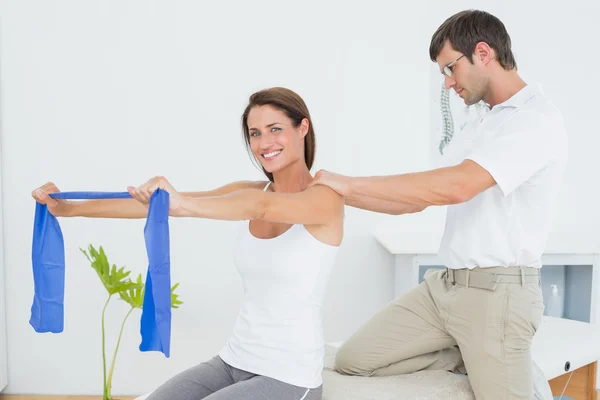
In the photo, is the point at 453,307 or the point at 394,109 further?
the point at 394,109

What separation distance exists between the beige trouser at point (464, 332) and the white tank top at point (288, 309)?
45cm

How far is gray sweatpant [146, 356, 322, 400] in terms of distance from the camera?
145cm

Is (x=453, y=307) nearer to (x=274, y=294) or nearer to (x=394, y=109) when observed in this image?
(x=274, y=294)

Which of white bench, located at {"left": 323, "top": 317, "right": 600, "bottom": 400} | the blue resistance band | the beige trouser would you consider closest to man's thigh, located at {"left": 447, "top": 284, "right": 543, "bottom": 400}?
the beige trouser

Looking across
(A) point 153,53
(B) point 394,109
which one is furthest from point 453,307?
(A) point 153,53

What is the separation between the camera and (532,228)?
1.75 m

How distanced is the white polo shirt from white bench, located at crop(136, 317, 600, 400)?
13.8 inches

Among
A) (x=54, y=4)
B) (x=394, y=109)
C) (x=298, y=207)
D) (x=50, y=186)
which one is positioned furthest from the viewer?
(x=394, y=109)

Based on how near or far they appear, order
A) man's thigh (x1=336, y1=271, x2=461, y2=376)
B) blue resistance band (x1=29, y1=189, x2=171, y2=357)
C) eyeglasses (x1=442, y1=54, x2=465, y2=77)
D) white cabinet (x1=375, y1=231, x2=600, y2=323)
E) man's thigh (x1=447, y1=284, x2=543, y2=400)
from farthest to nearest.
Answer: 1. white cabinet (x1=375, y1=231, x2=600, y2=323)
2. man's thigh (x1=336, y1=271, x2=461, y2=376)
3. eyeglasses (x1=442, y1=54, x2=465, y2=77)
4. man's thigh (x1=447, y1=284, x2=543, y2=400)
5. blue resistance band (x1=29, y1=189, x2=171, y2=357)

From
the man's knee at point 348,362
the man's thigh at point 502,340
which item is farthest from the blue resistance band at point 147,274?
the man's thigh at point 502,340

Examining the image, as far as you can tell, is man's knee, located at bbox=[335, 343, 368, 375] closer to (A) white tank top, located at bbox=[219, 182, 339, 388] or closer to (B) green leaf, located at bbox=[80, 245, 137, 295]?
(A) white tank top, located at bbox=[219, 182, 339, 388]

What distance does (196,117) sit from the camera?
3154 mm

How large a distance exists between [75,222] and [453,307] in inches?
80.3

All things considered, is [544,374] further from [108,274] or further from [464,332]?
[108,274]
